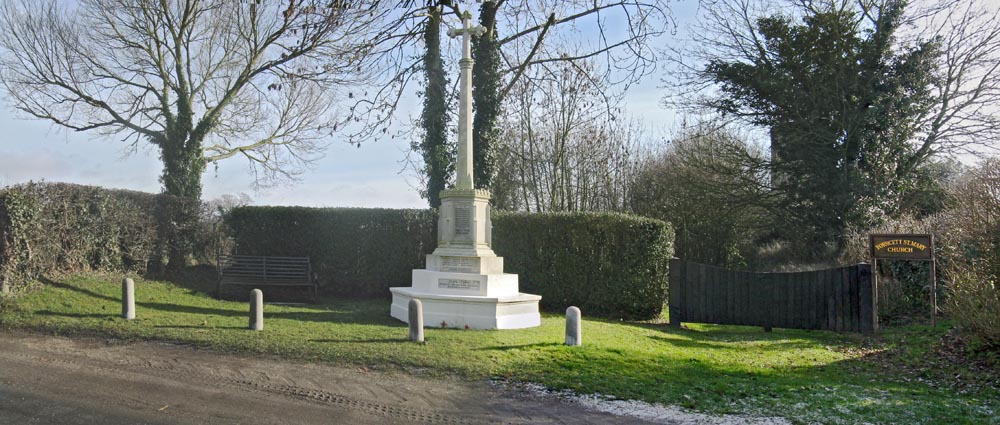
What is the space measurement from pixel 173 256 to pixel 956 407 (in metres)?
16.0

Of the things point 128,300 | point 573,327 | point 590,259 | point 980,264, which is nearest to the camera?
point 573,327

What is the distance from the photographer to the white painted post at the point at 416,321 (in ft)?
30.3

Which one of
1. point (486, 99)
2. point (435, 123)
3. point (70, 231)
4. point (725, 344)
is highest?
point (486, 99)

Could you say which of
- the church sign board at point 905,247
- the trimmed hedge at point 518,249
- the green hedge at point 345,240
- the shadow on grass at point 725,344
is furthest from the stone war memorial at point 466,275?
the church sign board at point 905,247

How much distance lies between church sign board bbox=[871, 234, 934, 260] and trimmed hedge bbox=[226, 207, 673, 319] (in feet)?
14.7

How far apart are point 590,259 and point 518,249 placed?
1.75 m

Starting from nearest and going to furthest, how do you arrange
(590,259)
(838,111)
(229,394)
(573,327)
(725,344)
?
(229,394) < (573,327) < (725,344) < (590,259) < (838,111)

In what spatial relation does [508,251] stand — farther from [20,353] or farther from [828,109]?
[828,109]

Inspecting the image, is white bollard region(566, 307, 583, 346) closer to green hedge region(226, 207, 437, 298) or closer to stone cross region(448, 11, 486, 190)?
stone cross region(448, 11, 486, 190)

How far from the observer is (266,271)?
1531 cm

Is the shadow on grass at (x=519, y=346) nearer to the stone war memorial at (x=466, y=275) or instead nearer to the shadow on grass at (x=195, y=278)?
the stone war memorial at (x=466, y=275)

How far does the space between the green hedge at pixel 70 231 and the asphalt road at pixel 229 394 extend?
399cm

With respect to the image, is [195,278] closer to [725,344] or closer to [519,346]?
[519,346]

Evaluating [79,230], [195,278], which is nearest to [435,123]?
[195,278]
